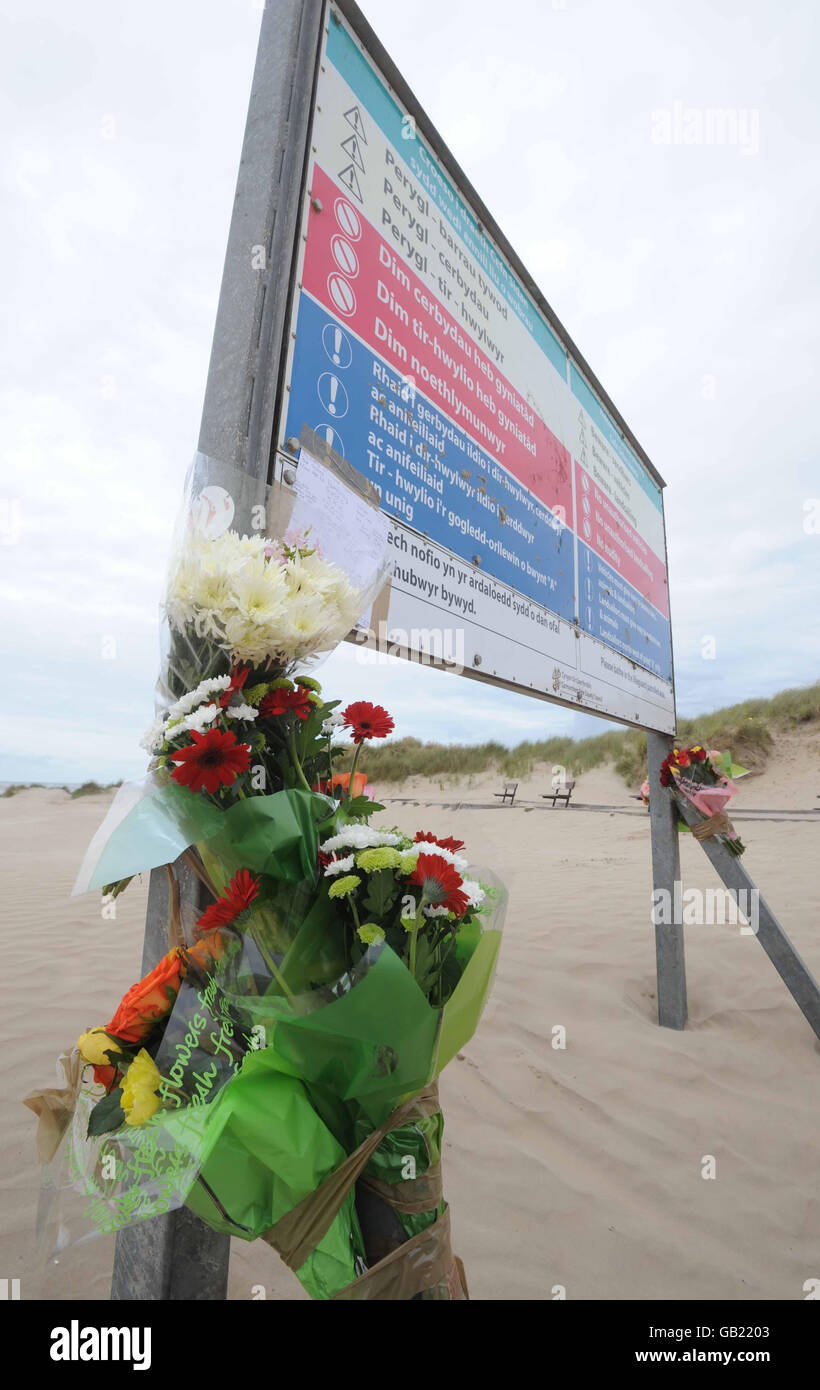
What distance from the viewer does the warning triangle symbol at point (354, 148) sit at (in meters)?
1.58

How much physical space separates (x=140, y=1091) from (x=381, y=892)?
14.9 inches

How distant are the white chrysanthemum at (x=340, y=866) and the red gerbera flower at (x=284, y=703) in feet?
0.71

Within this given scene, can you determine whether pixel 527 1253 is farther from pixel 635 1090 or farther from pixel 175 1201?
pixel 175 1201

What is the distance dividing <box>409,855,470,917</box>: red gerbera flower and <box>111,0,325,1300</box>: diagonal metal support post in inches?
19.1

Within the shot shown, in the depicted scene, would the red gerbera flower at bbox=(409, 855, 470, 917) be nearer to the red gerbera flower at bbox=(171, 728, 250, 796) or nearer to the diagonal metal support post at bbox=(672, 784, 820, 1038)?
the red gerbera flower at bbox=(171, 728, 250, 796)

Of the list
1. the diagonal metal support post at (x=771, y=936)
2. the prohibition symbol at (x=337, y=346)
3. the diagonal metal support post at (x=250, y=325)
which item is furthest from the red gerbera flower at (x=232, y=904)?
the diagonal metal support post at (x=771, y=936)

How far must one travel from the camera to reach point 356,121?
64.4 inches

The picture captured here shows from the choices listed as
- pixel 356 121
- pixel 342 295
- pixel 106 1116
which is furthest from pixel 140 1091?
pixel 356 121

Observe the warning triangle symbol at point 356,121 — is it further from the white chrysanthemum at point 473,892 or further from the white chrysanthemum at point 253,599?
the white chrysanthemum at point 473,892

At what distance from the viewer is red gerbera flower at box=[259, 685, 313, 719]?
2.91ft

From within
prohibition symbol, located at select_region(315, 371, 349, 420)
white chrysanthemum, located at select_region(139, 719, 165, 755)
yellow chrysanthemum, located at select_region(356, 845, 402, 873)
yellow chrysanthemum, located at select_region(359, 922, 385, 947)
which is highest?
prohibition symbol, located at select_region(315, 371, 349, 420)

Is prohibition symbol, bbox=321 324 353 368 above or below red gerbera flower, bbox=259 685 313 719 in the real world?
above

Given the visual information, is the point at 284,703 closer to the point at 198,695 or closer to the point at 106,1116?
the point at 198,695

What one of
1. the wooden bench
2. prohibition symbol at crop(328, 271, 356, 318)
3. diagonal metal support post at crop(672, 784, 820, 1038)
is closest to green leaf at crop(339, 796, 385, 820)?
prohibition symbol at crop(328, 271, 356, 318)
